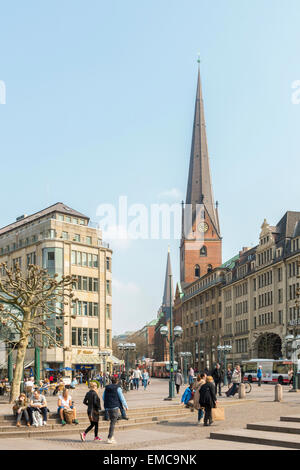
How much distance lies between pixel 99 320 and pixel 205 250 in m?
81.7

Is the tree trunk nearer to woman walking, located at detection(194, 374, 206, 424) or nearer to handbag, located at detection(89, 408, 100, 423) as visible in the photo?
woman walking, located at detection(194, 374, 206, 424)

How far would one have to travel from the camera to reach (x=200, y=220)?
16050 cm

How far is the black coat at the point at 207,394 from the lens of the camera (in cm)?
2162

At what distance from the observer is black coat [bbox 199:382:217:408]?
21.6m

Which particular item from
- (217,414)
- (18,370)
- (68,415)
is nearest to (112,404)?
(68,415)

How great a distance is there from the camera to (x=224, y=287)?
114 meters

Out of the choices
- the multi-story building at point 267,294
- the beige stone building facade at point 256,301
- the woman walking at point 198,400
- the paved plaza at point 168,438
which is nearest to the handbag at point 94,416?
the paved plaza at point 168,438

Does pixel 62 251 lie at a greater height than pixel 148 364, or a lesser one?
greater

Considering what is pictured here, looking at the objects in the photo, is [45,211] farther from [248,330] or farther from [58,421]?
[58,421]

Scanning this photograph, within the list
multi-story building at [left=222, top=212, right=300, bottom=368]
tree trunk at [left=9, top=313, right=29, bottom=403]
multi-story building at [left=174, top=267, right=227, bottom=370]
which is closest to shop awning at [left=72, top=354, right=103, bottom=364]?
multi-story building at [left=222, top=212, right=300, bottom=368]

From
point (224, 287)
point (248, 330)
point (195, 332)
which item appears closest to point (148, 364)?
point (195, 332)

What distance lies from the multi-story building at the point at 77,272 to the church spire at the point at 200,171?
252 feet

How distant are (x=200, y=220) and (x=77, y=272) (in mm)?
83644

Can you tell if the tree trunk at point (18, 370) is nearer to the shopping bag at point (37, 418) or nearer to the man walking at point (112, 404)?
the shopping bag at point (37, 418)
